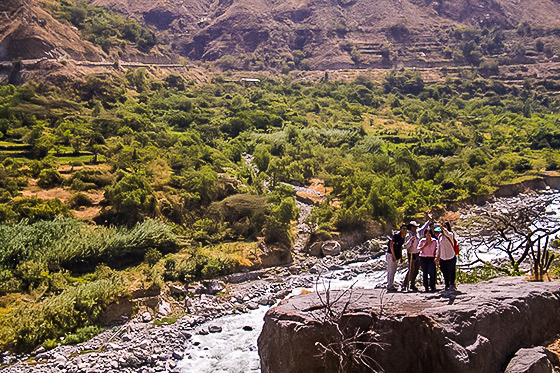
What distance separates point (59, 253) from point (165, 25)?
126566 millimetres

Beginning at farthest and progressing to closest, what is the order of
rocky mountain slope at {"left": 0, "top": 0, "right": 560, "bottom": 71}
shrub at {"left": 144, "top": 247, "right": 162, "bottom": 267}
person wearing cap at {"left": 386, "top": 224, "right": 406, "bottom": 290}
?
rocky mountain slope at {"left": 0, "top": 0, "right": 560, "bottom": 71}, shrub at {"left": 144, "top": 247, "right": 162, "bottom": 267}, person wearing cap at {"left": 386, "top": 224, "right": 406, "bottom": 290}

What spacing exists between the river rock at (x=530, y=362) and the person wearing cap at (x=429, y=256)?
2.55 metres

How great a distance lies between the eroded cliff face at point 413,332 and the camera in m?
7.47

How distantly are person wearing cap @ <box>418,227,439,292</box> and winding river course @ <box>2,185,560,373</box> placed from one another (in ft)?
9.14

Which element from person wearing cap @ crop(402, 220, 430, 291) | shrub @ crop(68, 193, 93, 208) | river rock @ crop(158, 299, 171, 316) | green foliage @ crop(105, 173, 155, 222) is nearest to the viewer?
person wearing cap @ crop(402, 220, 430, 291)

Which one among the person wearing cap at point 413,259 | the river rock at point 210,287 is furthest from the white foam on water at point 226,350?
the person wearing cap at point 413,259

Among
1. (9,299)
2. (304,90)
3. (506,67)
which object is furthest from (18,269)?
(506,67)

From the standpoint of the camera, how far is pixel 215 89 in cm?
8312

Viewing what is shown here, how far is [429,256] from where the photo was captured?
10359mm

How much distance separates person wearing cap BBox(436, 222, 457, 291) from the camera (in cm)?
1007

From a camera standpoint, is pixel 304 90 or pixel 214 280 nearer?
pixel 214 280

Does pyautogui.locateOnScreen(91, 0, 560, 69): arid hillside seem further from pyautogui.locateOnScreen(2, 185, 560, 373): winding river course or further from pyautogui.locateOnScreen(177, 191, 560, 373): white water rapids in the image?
pyautogui.locateOnScreen(177, 191, 560, 373): white water rapids

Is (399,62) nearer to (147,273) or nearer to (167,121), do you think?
(167,121)

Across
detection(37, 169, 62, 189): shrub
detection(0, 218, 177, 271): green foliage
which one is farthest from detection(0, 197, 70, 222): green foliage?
detection(37, 169, 62, 189): shrub
